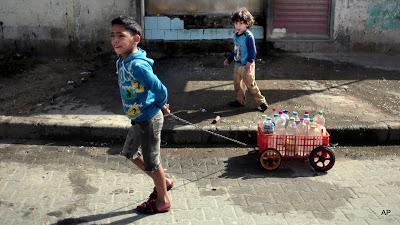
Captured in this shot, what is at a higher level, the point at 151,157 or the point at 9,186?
the point at 151,157

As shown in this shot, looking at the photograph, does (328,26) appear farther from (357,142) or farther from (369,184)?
(369,184)

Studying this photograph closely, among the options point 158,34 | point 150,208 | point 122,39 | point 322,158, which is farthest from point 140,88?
point 158,34

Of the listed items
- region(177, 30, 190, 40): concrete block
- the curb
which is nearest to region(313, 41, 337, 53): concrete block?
region(177, 30, 190, 40): concrete block

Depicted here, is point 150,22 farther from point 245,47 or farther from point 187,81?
point 245,47

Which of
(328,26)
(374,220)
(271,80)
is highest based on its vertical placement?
(328,26)

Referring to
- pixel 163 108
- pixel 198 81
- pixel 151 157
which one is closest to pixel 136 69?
pixel 163 108

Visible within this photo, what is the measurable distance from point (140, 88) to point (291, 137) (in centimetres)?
212

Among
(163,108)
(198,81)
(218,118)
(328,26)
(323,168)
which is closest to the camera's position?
(163,108)

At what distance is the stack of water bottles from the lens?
5953mm

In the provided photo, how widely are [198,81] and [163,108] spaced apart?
4.14 meters

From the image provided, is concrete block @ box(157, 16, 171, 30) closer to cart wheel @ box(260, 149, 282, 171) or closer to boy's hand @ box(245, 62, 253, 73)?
boy's hand @ box(245, 62, 253, 73)

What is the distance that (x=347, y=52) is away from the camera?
1086 cm

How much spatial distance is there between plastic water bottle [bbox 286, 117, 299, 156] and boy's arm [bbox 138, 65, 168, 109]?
73.6 inches

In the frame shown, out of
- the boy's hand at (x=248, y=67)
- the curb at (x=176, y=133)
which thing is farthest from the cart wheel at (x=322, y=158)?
the boy's hand at (x=248, y=67)
